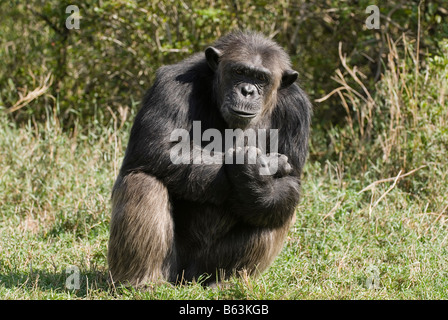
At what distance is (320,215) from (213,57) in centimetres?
252

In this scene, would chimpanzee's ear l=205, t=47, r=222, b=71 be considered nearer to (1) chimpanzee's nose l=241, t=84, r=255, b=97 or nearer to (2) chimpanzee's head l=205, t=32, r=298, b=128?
(2) chimpanzee's head l=205, t=32, r=298, b=128

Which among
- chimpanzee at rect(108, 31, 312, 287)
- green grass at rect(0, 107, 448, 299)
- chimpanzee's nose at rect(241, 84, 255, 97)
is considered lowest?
green grass at rect(0, 107, 448, 299)

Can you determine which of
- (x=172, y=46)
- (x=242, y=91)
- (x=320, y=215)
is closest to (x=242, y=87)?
(x=242, y=91)

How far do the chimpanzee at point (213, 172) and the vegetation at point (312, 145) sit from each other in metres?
Result: 0.39

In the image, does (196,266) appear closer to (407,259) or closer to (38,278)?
(38,278)

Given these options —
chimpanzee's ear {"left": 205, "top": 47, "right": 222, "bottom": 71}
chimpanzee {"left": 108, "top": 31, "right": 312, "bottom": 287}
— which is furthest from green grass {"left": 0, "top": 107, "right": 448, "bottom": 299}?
chimpanzee's ear {"left": 205, "top": 47, "right": 222, "bottom": 71}

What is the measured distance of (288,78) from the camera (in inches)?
261

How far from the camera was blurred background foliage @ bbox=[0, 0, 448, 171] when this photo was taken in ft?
34.5

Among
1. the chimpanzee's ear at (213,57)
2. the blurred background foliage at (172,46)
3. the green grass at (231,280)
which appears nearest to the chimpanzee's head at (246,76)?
the chimpanzee's ear at (213,57)

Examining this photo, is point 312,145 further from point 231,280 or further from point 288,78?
point 231,280

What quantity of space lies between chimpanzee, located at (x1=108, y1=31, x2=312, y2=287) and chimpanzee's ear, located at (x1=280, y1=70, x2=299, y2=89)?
0.03ft

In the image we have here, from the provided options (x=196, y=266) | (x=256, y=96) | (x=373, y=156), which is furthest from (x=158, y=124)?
(x=373, y=156)

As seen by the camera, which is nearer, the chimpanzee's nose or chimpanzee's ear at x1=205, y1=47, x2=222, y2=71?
the chimpanzee's nose

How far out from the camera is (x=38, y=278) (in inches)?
242
